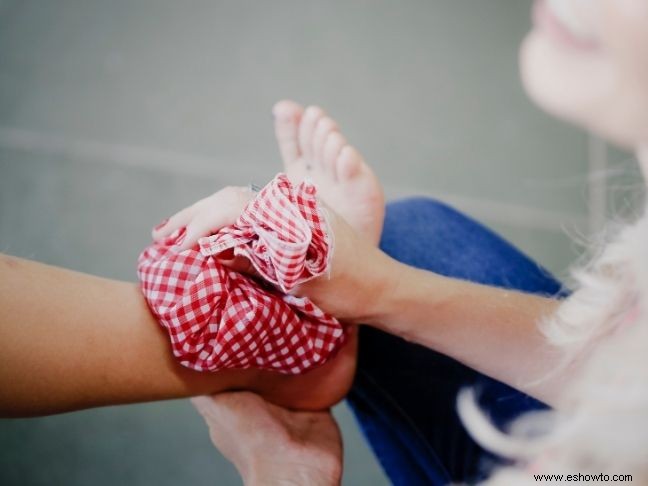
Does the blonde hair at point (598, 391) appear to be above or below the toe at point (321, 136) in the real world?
below

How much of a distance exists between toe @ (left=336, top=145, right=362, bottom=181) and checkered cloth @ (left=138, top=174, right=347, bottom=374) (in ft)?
0.43

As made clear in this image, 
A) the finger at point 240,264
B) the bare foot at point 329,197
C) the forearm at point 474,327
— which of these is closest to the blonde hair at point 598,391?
the forearm at point 474,327

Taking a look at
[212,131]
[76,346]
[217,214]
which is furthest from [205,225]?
[212,131]

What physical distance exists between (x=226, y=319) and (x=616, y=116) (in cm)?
30

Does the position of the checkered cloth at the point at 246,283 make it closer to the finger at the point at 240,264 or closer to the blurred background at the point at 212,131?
the finger at the point at 240,264

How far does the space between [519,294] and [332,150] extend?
0.22 m

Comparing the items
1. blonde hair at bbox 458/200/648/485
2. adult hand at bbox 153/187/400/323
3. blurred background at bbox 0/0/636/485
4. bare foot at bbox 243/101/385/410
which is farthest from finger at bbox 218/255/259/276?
blurred background at bbox 0/0/636/485

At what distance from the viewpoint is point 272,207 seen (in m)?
0.46

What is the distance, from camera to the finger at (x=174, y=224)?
52 centimetres

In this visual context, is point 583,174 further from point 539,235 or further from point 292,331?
point 292,331

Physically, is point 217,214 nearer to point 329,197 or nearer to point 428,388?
point 329,197

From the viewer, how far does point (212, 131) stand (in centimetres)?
94

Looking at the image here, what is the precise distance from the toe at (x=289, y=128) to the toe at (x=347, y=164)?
2.6 inches

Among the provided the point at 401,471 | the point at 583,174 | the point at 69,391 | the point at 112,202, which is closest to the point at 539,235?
the point at 583,174
